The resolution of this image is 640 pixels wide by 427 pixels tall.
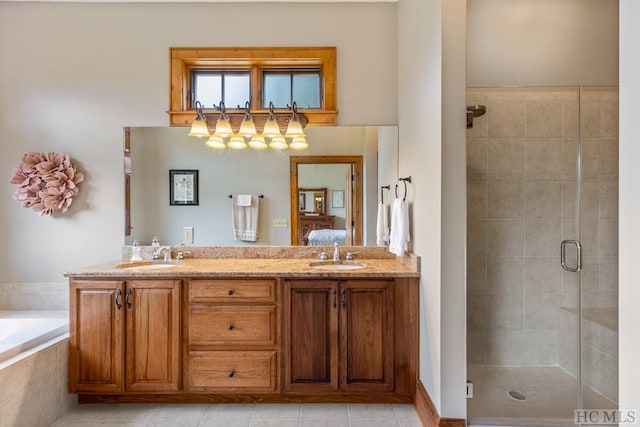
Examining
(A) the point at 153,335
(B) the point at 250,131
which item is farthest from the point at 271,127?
(A) the point at 153,335

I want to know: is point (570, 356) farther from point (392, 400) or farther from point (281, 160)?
point (281, 160)

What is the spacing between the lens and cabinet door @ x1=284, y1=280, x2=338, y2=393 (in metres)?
2.16

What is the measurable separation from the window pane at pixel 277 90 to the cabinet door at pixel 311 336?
4.94 feet

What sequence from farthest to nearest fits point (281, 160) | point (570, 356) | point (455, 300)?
point (281, 160), point (570, 356), point (455, 300)

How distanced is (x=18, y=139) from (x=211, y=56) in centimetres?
166

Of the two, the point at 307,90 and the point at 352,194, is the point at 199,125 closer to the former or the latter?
the point at 307,90

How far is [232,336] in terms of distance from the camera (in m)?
2.16

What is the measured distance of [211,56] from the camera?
2697 millimetres

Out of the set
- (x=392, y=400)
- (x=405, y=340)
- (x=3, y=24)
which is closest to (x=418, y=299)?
(x=405, y=340)

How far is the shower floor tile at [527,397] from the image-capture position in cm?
193

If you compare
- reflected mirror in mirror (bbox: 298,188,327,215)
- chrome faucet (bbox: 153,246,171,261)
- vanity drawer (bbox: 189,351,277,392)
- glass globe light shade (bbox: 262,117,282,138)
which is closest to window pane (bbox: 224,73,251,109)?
glass globe light shade (bbox: 262,117,282,138)

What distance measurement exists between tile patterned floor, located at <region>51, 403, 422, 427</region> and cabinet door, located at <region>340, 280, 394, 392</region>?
5.7 inches

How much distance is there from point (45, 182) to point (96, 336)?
1.35 metres
